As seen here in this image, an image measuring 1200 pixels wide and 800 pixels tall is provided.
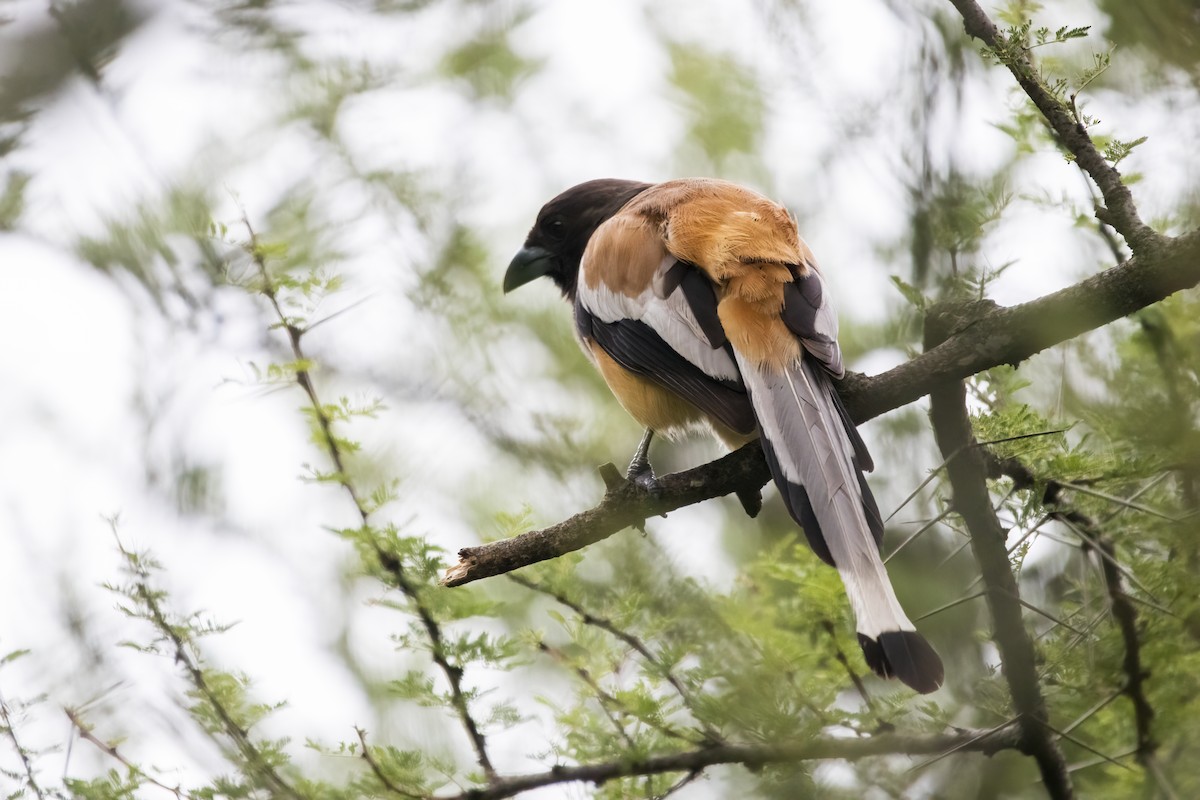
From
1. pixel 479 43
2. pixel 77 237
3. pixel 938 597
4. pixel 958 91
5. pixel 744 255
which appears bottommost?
pixel 938 597

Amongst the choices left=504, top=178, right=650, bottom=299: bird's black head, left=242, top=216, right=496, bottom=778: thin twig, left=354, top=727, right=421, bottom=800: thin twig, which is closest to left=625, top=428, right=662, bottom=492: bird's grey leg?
left=242, top=216, right=496, bottom=778: thin twig

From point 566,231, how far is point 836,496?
9.00ft

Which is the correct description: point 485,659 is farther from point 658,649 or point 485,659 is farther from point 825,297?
point 825,297

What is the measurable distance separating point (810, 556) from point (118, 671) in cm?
290

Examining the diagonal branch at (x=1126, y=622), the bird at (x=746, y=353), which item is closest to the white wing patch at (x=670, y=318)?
the bird at (x=746, y=353)

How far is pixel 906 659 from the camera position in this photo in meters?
2.79

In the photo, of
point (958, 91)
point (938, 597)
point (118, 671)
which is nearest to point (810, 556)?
point (938, 597)

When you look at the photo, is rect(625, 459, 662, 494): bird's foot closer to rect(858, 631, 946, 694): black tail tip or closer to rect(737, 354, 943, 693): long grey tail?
rect(737, 354, 943, 693): long grey tail

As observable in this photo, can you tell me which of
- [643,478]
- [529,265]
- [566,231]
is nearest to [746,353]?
[643,478]

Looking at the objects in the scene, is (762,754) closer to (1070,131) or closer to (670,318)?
(670,318)

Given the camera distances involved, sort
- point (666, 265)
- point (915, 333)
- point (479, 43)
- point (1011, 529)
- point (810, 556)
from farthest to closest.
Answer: point (479, 43), point (915, 333), point (666, 265), point (810, 556), point (1011, 529)

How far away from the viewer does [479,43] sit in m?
7.02

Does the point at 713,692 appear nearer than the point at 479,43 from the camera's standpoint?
Yes

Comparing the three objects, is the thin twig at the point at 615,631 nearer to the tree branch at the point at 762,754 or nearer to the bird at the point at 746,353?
the tree branch at the point at 762,754
